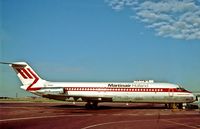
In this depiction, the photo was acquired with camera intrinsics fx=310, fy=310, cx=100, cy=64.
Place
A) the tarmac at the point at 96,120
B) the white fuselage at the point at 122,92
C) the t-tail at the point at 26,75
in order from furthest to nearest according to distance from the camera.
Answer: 1. the t-tail at the point at 26,75
2. the white fuselage at the point at 122,92
3. the tarmac at the point at 96,120

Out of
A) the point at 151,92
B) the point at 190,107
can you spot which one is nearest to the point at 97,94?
the point at 151,92

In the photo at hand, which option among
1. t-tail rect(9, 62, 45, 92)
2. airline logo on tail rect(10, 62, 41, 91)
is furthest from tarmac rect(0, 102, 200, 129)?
airline logo on tail rect(10, 62, 41, 91)

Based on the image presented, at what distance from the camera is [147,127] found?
693 inches

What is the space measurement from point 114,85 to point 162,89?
5.71 m

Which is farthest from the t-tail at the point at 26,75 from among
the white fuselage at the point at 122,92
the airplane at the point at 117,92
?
the white fuselage at the point at 122,92

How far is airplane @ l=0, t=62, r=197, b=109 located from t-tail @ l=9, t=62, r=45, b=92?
1.26ft

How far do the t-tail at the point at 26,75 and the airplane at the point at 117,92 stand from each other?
1.26 ft

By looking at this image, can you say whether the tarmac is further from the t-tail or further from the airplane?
the t-tail

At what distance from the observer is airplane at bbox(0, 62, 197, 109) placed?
36.3 meters

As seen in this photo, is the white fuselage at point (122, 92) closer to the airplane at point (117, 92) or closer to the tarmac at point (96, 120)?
the airplane at point (117, 92)

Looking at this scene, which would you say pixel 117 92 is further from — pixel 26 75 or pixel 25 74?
pixel 25 74

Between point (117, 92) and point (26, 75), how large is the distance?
42.4ft

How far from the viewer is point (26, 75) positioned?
136ft

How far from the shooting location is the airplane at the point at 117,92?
36.3 m
